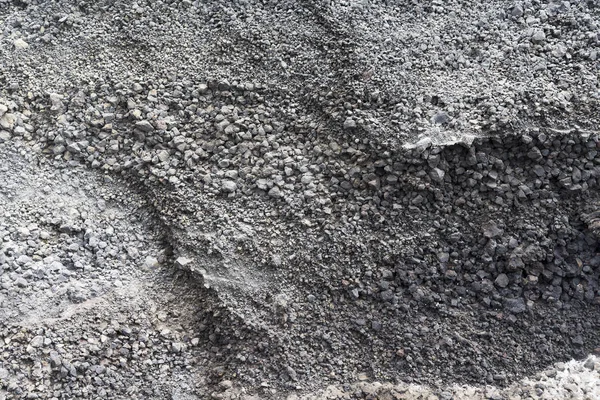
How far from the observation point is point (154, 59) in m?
5.59

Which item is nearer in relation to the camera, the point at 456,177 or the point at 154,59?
the point at 456,177

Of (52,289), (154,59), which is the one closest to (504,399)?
(52,289)

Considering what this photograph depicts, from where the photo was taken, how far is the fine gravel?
469 centimetres

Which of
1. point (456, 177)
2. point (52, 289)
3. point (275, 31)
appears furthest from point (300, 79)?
point (52, 289)

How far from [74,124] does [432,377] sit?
310cm

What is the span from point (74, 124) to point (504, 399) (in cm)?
354

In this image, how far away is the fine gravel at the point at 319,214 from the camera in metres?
4.69

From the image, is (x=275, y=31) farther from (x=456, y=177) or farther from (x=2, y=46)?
(x=2, y=46)

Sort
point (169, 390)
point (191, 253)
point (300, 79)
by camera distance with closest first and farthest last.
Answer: point (169, 390), point (191, 253), point (300, 79)

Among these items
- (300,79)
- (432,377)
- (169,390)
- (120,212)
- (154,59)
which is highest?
(300,79)

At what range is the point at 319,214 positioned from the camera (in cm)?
498

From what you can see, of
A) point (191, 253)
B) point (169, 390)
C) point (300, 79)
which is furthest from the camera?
point (300, 79)

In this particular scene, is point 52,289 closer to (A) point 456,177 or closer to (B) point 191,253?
(B) point 191,253

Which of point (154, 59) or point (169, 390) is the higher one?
point (154, 59)
